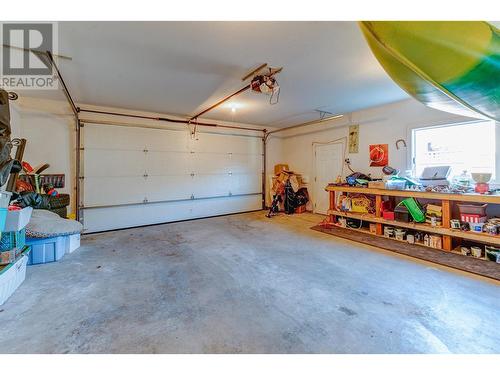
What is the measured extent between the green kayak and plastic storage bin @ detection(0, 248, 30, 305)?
3574 millimetres

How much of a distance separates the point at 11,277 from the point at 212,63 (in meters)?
3.24

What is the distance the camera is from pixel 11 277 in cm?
221

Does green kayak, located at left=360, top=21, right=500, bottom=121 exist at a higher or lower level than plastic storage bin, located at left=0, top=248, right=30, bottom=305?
higher

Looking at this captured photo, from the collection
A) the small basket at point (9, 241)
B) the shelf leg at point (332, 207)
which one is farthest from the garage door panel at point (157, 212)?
the shelf leg at point (332, 207)

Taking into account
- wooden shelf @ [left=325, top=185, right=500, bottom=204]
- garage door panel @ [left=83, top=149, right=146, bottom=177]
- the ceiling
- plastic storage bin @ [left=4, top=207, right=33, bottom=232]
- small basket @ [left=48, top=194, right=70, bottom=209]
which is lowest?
plastic storage bin @ [left=4, top=207, right=33, bottom=232]

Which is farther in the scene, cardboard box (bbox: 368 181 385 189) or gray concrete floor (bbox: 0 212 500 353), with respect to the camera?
cardboard box (bbox: 368 181 385 189)

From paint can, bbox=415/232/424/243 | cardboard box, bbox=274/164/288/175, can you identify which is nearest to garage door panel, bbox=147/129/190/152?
cardboard box, bbox=274/164/288/175

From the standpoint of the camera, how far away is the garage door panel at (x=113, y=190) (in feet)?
15.5

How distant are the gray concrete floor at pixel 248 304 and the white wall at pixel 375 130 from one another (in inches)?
101

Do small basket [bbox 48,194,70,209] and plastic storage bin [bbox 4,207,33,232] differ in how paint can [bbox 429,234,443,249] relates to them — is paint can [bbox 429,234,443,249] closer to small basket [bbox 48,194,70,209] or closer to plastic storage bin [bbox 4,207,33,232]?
plastic storage bin [bbox 4,207,33,232]

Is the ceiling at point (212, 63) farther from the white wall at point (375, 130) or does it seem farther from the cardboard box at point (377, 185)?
the cardboard box at point (377, 185)

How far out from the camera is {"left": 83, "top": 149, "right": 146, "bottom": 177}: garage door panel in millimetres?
4727
